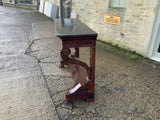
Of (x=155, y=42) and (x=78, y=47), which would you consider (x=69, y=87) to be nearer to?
(x=78, y=47)

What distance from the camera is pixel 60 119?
215cm

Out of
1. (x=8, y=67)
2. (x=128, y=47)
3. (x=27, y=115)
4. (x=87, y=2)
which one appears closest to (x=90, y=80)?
(x=27, y=115)

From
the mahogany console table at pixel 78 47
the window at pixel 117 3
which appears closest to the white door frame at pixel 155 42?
the window at pixel 117 3

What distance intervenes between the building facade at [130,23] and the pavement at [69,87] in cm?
51

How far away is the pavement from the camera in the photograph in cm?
227

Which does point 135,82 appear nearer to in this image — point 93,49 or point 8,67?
point 93,49

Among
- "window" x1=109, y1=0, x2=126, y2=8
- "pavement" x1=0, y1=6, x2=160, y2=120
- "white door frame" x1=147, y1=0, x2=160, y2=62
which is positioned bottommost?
"pavement" x1=0, y1=6, x2=160, y2=120

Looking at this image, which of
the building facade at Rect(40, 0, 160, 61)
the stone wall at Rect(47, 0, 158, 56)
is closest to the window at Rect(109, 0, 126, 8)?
the building facade at Rect(40, 0, 160, 61)

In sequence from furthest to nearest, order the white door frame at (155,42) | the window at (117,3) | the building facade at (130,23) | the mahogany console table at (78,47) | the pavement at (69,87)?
1. the window at (117,3)
2. the building facade at (130,23)
3. the white door frame at (155,42)
4. the pavement at (69,87)
5. the mahogany console table at (78,47)

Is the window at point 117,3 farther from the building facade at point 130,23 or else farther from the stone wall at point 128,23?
the stone wall at point 128,23

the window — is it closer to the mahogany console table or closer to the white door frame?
the white door frame

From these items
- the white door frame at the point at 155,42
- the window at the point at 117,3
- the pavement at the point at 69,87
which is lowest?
the pavement at the point at 69,87

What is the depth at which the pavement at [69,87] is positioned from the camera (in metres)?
2.27

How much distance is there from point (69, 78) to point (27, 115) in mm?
1232
